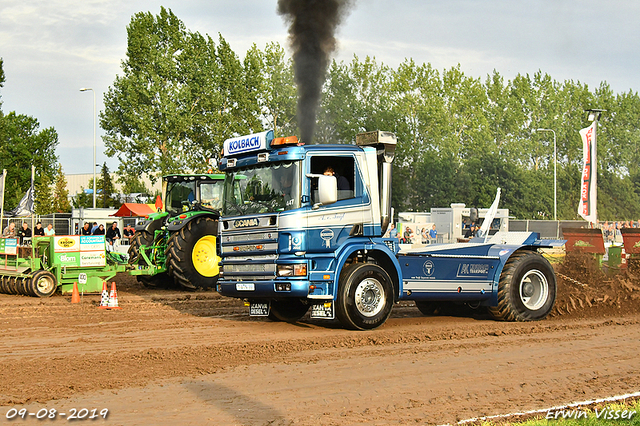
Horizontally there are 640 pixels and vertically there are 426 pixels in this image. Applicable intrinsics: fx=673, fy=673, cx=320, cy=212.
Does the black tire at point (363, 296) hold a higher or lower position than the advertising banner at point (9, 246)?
lower

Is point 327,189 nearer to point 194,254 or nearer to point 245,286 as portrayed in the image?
point 245,286

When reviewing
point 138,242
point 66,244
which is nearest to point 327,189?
point 66,244

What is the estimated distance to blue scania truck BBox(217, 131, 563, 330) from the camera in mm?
9422

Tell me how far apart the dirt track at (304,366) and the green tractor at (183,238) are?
10.5 ft

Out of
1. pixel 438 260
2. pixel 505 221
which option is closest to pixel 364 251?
pixel 438 260

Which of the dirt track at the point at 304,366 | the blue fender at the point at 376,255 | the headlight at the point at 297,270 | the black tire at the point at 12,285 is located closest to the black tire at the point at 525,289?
the dirt track at the point at 304,366

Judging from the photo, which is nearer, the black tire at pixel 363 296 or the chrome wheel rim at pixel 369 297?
the black tire at pixel 363 296

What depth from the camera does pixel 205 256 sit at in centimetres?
1545

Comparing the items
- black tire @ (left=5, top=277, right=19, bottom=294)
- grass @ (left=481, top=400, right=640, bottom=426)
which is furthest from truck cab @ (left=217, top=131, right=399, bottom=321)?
black tire @ (left=5, top=277, right=19, bottom=294)

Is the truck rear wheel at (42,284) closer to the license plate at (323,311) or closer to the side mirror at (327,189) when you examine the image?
the license plate at (323,311)

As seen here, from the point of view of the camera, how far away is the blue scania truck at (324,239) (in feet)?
30.9

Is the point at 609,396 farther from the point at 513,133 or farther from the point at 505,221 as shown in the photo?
the point at 513,133

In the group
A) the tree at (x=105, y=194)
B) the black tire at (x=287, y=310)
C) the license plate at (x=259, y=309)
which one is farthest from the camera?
the tree at (x=105, y=194)

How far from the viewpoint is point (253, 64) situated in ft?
148
